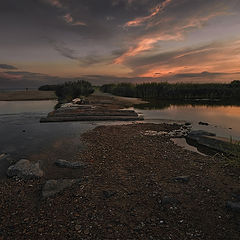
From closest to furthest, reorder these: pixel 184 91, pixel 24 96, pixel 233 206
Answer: pixel 233 206, pixel 24 96, pixel 184 91

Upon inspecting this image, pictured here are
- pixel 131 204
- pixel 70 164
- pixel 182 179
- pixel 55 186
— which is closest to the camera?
pixel 131 204

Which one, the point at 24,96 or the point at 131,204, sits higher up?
the point at 24,96

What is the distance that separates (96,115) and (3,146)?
8664 mm

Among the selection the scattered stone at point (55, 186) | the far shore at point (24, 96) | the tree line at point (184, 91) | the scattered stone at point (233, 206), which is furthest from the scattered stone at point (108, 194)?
the tree line at point (184, 91)

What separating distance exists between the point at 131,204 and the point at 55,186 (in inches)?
80.2

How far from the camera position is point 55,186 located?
438 cm

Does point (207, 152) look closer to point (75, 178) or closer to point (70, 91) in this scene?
point (75, 178)

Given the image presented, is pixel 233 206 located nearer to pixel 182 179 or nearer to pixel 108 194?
pixel 182 179

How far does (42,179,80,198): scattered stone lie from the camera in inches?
163

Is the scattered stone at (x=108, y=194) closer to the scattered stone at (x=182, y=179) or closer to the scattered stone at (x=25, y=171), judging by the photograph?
the scattered stone at (x=182, y=179)

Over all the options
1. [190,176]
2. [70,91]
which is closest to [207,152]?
[190,176]

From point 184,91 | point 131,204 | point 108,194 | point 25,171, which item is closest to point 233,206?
point 131,204

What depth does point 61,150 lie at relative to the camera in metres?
7.47

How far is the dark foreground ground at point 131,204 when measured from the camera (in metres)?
3.06
